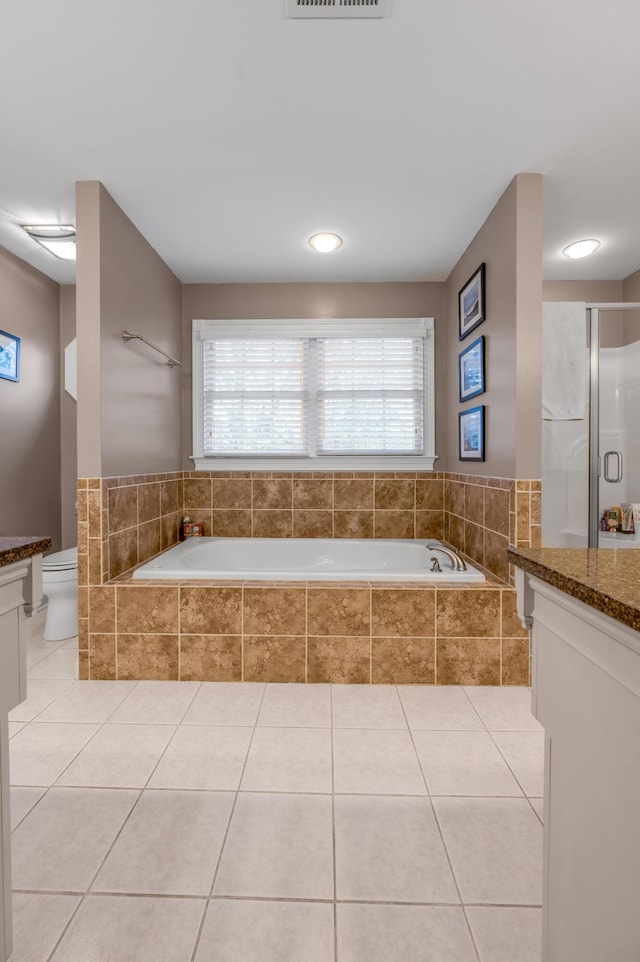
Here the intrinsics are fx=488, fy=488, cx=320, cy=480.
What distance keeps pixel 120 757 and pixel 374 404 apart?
2.67 meters

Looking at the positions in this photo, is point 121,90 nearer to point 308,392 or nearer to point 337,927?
point 308,392

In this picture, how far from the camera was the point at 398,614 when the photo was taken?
2.32 meters

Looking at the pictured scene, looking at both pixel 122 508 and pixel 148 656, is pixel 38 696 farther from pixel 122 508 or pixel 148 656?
pixel 122 508

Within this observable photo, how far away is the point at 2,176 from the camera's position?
7.43ft

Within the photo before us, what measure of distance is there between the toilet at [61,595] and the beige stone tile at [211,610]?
2.85 feet

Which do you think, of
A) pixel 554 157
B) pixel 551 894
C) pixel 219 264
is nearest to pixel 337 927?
pixel 551 894

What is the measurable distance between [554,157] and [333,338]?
1758mm

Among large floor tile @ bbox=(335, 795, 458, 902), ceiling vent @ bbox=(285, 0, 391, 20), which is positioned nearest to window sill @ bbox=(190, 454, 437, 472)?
large floor tile @ bbox=(335, 795, 458, 902)

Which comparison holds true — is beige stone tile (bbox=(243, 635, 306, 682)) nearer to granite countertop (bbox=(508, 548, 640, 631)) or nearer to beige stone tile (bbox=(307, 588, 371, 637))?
beige stone tile (bbox=(307, 588, 371, 637))

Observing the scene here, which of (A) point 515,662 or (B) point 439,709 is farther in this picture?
(A) point 515,662

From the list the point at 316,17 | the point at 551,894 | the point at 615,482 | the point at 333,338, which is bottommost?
the point at 551,894

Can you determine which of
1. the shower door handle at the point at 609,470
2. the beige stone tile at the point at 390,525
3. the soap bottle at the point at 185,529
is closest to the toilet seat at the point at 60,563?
the soap bottle at the point at 185,529

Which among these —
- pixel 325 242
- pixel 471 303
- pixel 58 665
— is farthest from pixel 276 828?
pixel 325 242

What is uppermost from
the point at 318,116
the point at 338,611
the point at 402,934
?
the point at 318,116
